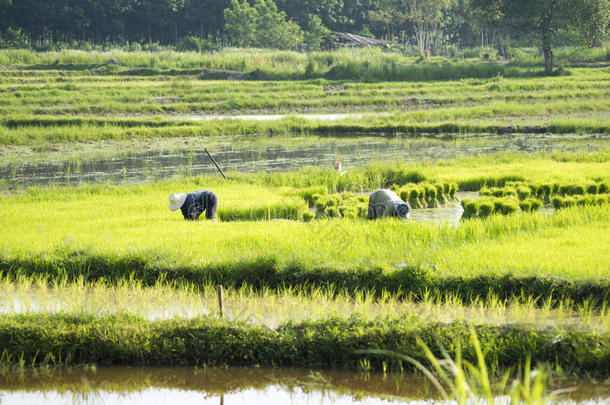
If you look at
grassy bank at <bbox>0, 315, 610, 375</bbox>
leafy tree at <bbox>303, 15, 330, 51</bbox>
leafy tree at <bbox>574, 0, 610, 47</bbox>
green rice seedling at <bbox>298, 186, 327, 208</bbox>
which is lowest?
grassy bank at <bbox>0, 315, 610, 375</bbox>

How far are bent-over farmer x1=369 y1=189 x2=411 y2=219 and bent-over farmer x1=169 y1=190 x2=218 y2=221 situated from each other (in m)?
2.08

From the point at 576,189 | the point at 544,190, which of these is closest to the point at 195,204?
the point at 544,190

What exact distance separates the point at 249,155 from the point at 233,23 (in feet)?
116

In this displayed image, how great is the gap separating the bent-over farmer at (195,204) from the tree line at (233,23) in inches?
1397

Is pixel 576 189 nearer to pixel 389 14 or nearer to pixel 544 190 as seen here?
pixel 544 190

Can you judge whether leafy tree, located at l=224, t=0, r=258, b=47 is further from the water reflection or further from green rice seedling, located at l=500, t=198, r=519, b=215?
green rice seedling, located at l=500, t=198, r=519, b=215

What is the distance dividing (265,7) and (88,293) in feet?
151

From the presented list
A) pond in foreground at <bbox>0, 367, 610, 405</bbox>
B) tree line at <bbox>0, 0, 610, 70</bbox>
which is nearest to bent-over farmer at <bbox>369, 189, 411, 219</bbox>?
pond in foreground at <bbox>0, 367, 610, 405</bbox>

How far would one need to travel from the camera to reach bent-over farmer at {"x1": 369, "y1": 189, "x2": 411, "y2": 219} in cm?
860

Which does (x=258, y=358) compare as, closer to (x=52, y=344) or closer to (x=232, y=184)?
(x=52, y=344)

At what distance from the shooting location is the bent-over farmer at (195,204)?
28.3 ft

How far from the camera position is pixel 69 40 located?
5078 centimetres

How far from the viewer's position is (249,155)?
53.4 ft

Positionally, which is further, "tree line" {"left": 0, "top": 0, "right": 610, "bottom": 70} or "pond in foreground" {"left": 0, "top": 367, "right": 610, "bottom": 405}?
"tree line" {"left": 0, "top": 0, "right": 610, "bottom": 70}
